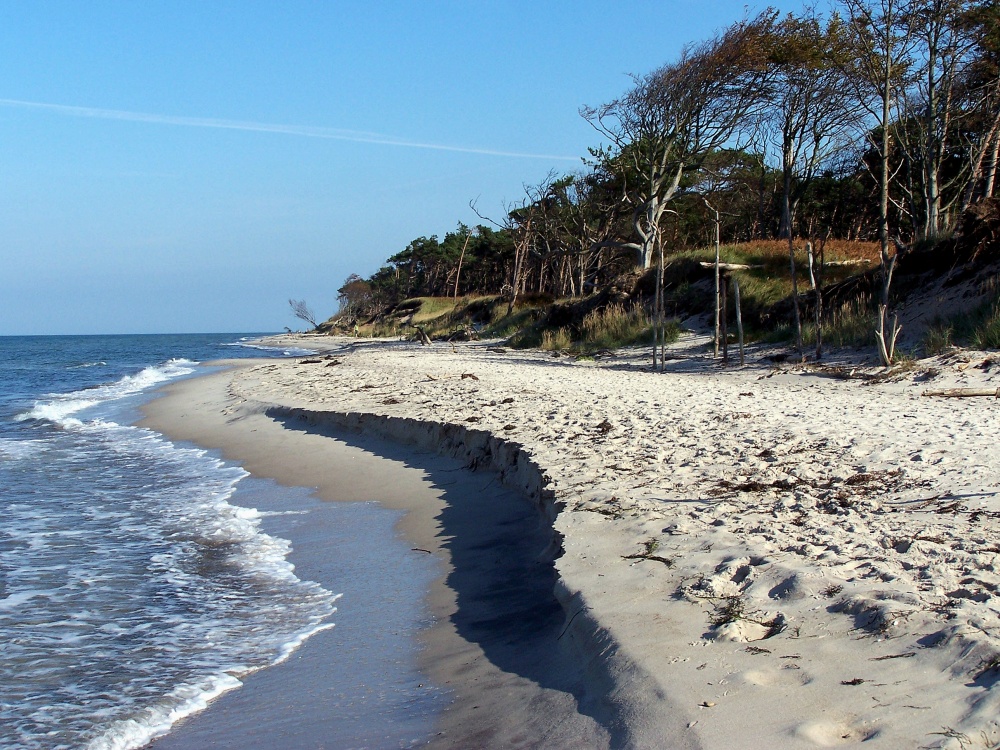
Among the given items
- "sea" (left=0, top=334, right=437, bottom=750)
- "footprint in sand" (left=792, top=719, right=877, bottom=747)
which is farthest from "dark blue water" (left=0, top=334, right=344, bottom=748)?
"footprint in sand" (left=792, top=719, right=877, bottom=747)

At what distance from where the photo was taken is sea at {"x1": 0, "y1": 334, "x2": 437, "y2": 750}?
3744 mm

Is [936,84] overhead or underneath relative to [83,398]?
overhead

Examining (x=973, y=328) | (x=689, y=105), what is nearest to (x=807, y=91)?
(x=689, y=105)

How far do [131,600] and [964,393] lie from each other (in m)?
8.90

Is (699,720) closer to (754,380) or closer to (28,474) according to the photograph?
(28,474)

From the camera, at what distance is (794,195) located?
117ft

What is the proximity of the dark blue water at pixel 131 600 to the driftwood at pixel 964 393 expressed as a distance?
762 cm

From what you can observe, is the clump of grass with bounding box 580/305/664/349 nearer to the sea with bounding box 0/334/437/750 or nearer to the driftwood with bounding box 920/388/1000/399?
the driftwood with bounding box 920/388/1000/399

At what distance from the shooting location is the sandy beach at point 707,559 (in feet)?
9.72

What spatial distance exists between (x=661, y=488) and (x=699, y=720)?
11.0 ft

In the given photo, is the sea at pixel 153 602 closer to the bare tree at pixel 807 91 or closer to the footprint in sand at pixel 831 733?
the footprint in sand at pixel 831 733

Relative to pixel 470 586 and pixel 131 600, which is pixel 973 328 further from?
pixel 131 600

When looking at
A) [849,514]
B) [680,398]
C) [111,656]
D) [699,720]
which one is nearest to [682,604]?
[699,720]

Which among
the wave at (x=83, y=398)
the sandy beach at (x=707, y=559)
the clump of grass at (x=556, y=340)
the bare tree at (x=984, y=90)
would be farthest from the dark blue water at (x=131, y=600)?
the bare tree at (x=984, y=90)
